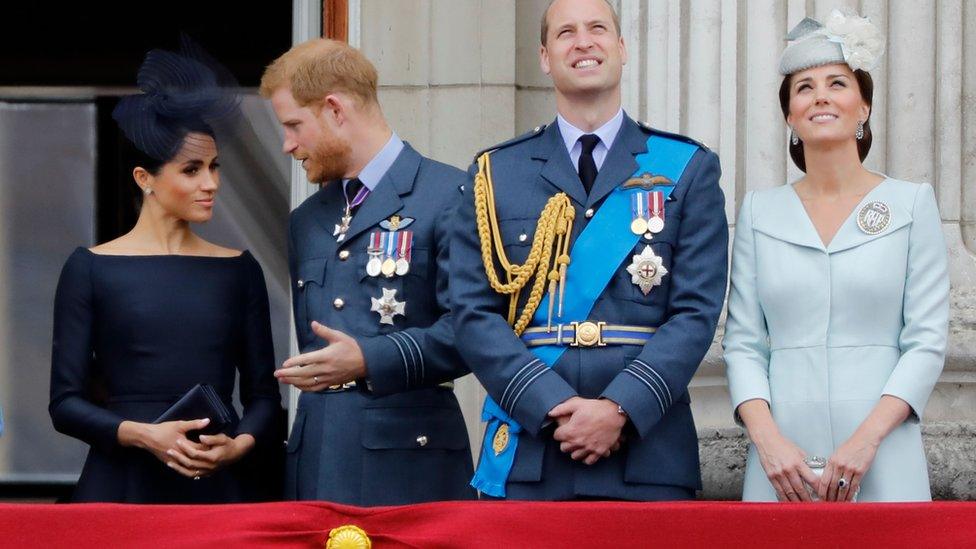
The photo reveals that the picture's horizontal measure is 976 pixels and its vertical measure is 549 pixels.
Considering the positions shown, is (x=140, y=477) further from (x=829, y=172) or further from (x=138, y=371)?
(x=829, y=172)

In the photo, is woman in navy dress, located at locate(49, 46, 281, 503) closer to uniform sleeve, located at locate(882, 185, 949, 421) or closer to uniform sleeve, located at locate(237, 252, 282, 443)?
uniform sleeve, located at locate(237, 252, 282, 443)

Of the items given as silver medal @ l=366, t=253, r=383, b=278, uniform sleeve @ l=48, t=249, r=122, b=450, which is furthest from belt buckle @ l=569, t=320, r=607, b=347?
uniform sleeve @ l=48, t=249, r=122, b=450

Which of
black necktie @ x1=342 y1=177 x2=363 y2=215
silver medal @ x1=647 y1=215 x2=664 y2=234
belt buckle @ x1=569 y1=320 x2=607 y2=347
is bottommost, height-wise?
belt buckle @ x1=569 y1=320 x2=607 y2=347

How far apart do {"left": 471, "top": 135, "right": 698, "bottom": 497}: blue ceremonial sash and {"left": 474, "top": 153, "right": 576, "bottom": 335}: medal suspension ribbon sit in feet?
0.07

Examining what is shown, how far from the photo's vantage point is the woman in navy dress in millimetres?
4770

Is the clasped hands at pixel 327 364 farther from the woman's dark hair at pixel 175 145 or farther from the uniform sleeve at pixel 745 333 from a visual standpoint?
the uniform sleeve at pixel 745 333

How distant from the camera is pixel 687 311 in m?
4.21

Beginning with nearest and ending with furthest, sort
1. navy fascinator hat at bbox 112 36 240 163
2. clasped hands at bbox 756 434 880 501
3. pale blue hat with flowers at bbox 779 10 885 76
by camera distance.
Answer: clasped hands at bbox 756 434 880 501, pale blue hat with flowers at bbox 779 10 885 76, navy fascinator hat at bbox 112 36 240 163

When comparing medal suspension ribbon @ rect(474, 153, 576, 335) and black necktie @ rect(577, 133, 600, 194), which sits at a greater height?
black necktie @ rect(577, 133, 600, 194)

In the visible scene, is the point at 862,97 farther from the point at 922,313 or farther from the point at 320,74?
the point at 320,74

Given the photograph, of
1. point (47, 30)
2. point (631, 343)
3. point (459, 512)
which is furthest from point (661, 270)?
point (47, 30)

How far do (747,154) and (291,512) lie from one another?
6.98ft

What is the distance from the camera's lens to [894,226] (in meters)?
4.25

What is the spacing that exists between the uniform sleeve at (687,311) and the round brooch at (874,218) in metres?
0.28
